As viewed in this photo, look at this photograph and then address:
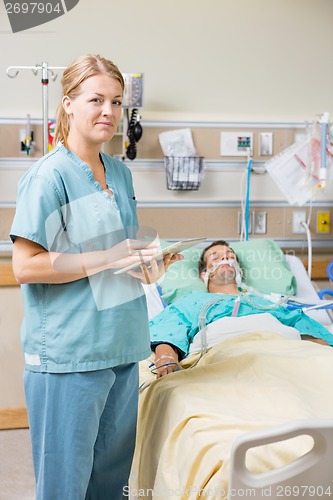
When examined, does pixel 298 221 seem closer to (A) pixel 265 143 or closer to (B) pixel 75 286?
(A) pixel 265 143

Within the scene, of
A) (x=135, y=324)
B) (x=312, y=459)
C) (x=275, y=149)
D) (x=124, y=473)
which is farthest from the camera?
(x=275, y=149)

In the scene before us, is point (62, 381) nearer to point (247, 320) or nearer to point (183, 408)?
point (183, 408)

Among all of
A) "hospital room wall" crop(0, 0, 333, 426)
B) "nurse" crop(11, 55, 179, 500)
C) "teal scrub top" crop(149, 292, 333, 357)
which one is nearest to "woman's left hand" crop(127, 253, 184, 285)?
"nurse" crop(11, 55, 179, 500)

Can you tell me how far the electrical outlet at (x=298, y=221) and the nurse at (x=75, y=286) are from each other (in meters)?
1.93

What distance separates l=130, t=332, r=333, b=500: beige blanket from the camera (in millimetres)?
1612

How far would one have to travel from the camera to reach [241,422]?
1.71 meters

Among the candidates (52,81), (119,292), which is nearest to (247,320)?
(119,292)

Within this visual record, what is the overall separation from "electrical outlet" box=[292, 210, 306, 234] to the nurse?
6.32 ft

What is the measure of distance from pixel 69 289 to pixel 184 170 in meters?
1.75

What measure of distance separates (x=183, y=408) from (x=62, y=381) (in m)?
0.36

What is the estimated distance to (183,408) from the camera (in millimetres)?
1896

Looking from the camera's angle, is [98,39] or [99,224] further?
[98,39]

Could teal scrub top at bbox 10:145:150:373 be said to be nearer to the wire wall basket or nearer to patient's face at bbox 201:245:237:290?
patient's face at bbox 201:245:237:290

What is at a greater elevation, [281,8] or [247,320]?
[281,8]
